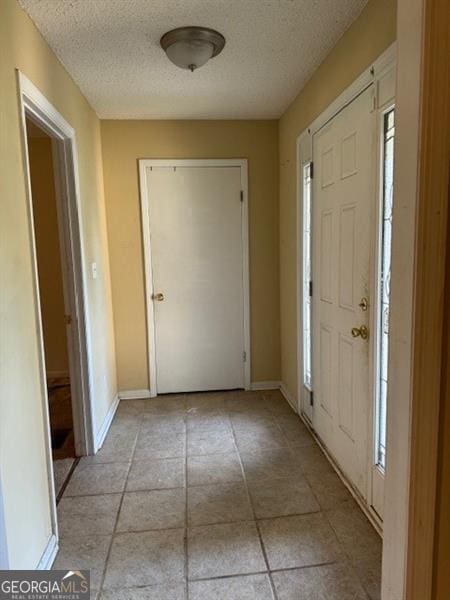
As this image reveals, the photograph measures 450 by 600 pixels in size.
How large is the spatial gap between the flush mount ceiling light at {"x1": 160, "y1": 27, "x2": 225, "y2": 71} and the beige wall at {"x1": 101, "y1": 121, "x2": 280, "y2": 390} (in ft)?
4.03

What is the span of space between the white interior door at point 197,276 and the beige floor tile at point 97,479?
1.19m

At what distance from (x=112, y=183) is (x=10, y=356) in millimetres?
2261

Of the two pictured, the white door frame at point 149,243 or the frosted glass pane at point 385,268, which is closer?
the frosted glass pane at point 385,268

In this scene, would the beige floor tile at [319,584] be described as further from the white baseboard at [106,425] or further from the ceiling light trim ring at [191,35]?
the ceiling light trim ring at [191,35]

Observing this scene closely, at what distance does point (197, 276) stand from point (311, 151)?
146cm

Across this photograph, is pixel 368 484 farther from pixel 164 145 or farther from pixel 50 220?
pixel 50 220

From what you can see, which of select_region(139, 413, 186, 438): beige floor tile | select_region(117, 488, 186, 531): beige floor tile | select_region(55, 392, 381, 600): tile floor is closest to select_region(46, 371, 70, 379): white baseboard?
select_region(139, 413, 186, 438): beige floor tile

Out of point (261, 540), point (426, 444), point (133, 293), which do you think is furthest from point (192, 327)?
point (426, 444)

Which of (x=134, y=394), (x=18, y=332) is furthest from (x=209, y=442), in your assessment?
(x=18, y=332)

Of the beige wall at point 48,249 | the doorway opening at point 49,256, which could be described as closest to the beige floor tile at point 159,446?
→ the doorway opening at point 49,256

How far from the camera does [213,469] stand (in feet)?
7.91

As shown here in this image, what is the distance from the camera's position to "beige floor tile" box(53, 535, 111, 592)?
1.67 metres

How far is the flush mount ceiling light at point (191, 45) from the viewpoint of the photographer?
197 cm

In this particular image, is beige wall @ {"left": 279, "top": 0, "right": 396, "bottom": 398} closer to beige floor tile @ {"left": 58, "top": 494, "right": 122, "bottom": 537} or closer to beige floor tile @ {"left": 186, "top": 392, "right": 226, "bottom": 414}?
beige floor tile @ {"left": 186, "top": 392, "right": 226, "bottom": 414}
